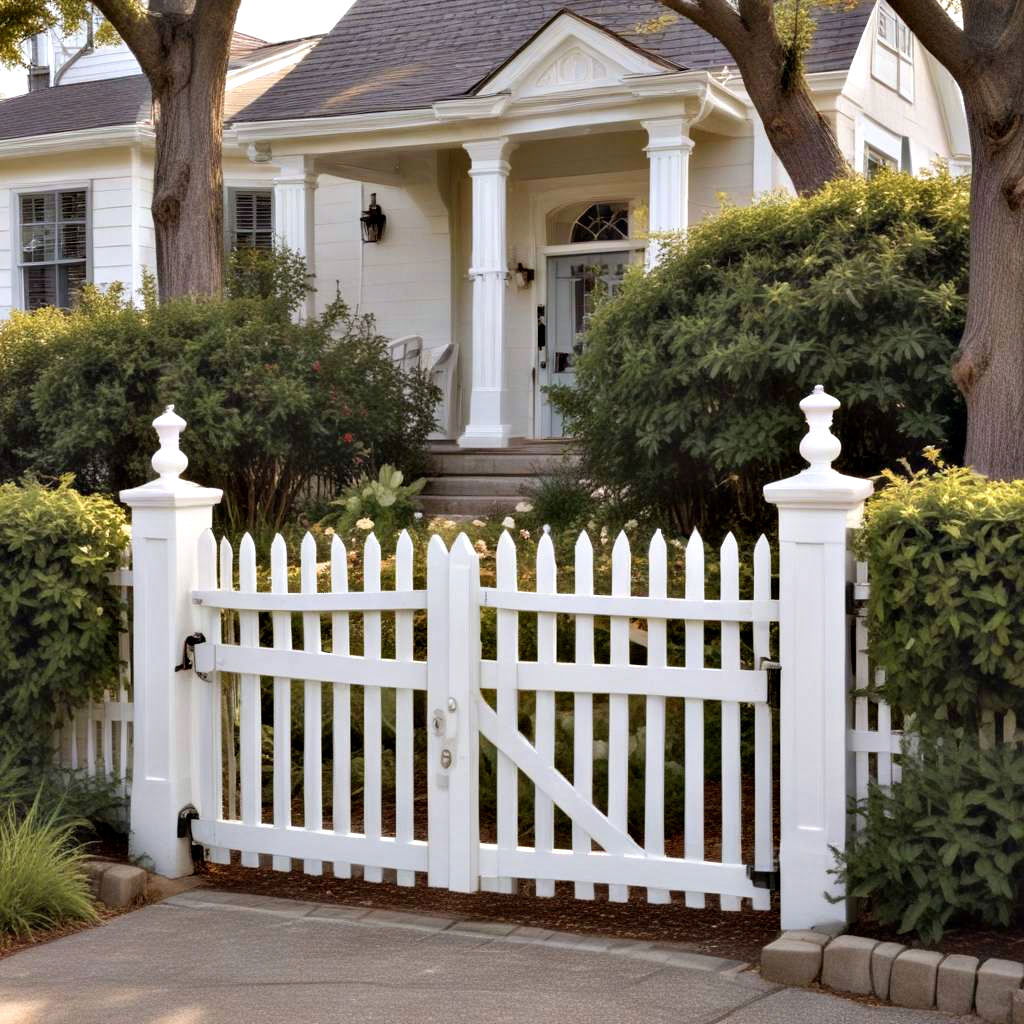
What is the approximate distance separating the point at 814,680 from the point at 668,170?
8.57 m

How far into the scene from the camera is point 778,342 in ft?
21.6

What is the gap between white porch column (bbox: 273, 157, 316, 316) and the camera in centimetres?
1389

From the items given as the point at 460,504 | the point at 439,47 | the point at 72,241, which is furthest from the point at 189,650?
the point at 72,241

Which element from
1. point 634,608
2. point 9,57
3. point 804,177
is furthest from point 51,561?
point 9,57

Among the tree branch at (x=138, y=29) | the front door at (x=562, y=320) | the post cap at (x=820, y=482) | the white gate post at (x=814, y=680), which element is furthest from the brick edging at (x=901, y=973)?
the front door at (x=562, y=320)

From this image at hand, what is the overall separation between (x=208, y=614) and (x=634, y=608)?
5.48 ft

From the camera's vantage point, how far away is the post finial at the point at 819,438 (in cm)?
429

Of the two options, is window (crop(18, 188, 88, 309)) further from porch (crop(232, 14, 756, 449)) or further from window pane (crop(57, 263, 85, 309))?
porch (crop(232, 14, 756, 449))

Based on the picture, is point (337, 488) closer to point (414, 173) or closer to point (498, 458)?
point (498, 458)

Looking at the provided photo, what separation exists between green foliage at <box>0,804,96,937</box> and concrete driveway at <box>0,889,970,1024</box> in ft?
0.39

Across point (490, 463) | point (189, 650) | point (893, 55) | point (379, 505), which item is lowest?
point (189, 650)

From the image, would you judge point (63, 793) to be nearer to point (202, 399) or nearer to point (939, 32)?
point (202, 399)

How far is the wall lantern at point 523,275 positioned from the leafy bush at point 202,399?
14.8ft

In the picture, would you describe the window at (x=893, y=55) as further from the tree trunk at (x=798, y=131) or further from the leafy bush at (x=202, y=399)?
the leafy bush at (x=202, y=399)
